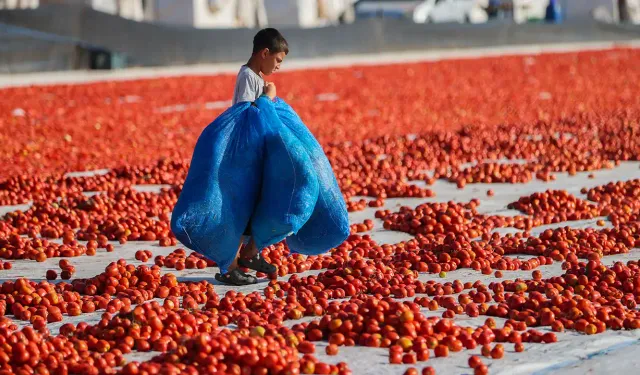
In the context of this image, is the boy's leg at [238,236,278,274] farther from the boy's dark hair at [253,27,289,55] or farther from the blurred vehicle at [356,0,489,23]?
the blurred vehicle at [356,0,489,23]

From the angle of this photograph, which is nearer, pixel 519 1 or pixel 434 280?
pixel 434 280

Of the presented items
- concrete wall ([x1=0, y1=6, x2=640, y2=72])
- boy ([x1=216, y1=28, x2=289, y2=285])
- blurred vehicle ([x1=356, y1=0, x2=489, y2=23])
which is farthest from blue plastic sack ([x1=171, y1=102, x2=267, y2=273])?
blurred vehicle ([x1=356, y1=0, x2=489, y2=23])

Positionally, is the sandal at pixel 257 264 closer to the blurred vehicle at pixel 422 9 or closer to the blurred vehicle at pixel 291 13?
the blurred vehicle at pixel 291 13

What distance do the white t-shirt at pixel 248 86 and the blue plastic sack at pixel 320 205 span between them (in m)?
0.15

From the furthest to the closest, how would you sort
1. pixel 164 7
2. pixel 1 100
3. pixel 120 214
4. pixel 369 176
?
pixel 164 7 → pixel 1 100 → pixel 369 176 → pixel 120 214

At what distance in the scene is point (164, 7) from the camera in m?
41.8

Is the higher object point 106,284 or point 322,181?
point 322,181

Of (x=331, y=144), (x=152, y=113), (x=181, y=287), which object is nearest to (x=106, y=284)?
(x=181, y=287)

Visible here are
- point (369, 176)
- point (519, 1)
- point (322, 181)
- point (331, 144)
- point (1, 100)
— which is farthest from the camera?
point (519, 1)

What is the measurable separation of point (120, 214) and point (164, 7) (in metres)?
33.3

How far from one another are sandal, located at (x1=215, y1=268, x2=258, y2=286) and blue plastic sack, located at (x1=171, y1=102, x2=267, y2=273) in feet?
0.99

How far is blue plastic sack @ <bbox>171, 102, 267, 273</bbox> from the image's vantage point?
6.60m

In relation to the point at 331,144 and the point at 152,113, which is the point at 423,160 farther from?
the point at 152,113

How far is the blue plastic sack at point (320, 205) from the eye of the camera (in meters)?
6.71
